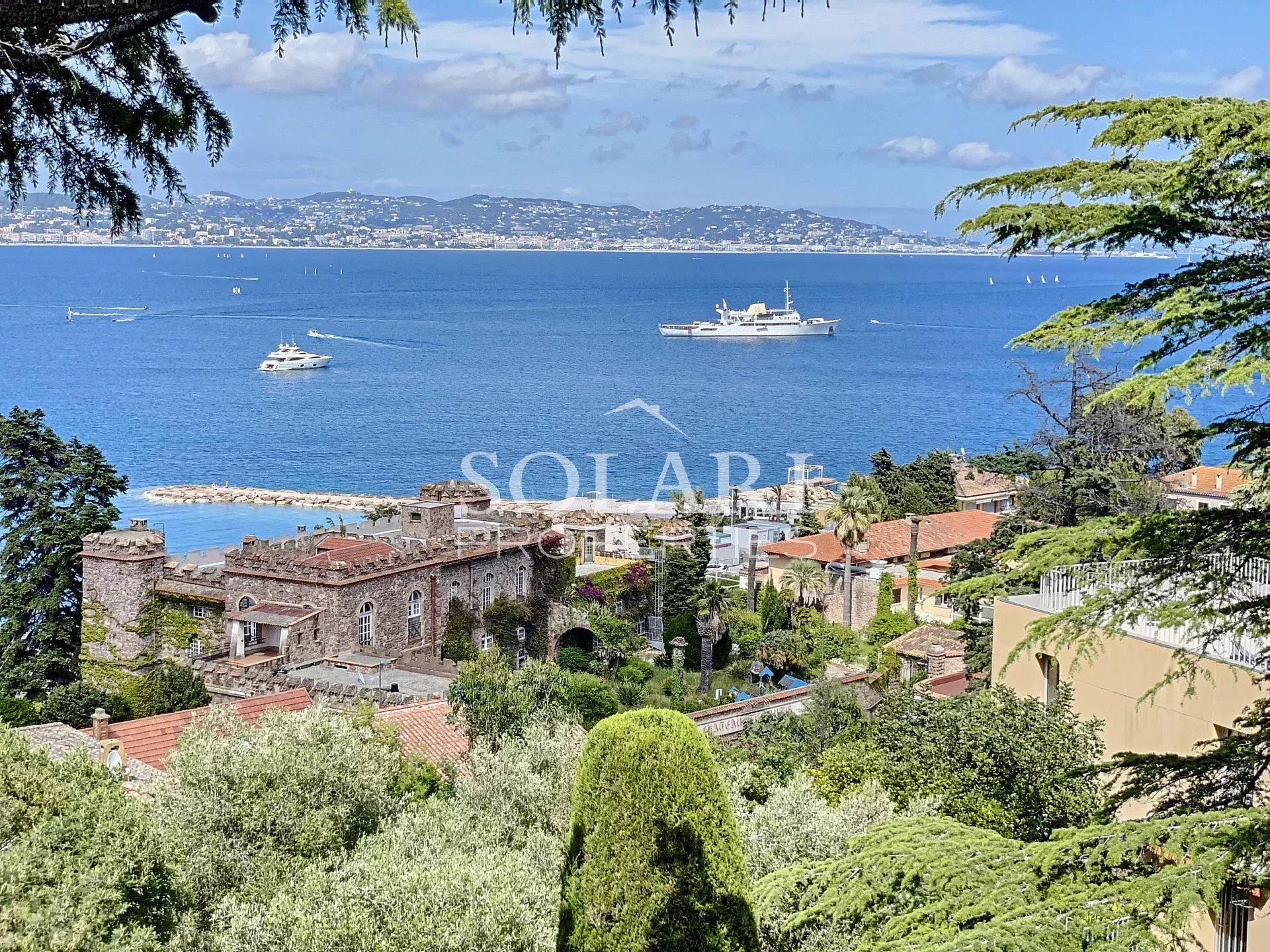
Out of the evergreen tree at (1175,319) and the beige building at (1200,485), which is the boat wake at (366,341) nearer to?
the beige building at (1200,485)

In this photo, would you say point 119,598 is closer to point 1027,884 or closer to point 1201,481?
point 1027,884

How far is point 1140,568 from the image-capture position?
4914 millimetres

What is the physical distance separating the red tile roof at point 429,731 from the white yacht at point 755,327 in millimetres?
128082

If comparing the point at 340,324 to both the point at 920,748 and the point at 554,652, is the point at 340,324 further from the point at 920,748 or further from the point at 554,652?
the point at 920,748

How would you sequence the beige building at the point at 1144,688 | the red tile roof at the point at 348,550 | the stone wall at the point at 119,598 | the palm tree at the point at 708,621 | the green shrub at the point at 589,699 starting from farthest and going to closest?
the palm tree at the point at 708,621 < the stone wall at the point at 119,598 < the red tile roof at the point at 348,550 < the green shrub at the point at 589,699 < the beige building at the point at 1144,688

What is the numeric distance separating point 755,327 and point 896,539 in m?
112

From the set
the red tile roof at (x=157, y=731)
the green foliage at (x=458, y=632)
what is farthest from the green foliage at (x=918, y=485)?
the red tile roof at (x=157, y=731)

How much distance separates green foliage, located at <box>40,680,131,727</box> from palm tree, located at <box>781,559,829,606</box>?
57.7 feet

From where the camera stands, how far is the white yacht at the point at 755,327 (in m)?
146

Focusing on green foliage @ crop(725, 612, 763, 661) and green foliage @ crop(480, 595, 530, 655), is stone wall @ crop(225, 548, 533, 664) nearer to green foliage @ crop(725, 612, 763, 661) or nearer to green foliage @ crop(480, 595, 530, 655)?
green foliage @ crop(480, 595, 530, 655)

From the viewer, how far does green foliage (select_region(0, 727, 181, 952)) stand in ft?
19.6

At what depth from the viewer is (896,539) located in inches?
1517

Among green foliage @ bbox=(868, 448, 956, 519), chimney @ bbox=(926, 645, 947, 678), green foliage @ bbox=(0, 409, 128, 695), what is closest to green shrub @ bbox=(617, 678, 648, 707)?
chimney @ bbox=(926, 645, 947, 678)

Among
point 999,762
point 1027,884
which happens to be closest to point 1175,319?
point 1027,884
